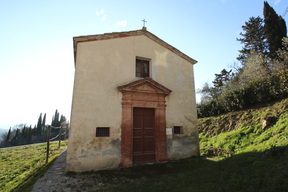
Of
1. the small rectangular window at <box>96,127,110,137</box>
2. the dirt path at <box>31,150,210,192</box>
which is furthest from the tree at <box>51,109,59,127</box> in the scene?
the small rectangular window at <box>96,127,110,137</box>

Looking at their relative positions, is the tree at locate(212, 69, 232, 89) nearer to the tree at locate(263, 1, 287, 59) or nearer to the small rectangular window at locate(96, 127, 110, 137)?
the tree at locate(263, 1, 287, 59)

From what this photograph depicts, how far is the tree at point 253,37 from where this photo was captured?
68.1 feet

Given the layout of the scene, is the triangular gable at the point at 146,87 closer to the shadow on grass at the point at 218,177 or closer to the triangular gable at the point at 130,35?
the triangular gable at the point at 130,35

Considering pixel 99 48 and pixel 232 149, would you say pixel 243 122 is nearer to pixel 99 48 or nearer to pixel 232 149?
pixel 232 149

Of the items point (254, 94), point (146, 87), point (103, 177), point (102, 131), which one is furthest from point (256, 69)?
point (103, 177)

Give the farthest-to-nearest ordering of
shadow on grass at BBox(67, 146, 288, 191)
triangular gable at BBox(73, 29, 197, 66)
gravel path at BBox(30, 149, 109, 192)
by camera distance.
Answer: triangular gable at BBox(73, 29, 197, 66) → gravel path at BBox(30, 149, 109, 192) → shadow on grass at BBox(67, 146, 288, 191)

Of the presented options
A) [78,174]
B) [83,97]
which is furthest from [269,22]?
[78,174]

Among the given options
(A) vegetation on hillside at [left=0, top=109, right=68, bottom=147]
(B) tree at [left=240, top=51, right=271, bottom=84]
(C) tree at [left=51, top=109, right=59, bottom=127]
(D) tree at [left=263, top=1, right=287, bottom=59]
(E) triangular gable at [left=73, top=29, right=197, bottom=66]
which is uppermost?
(D) tree at [left=263, top=1, right=287, bottom=59]

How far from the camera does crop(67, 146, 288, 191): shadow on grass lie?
151 inches

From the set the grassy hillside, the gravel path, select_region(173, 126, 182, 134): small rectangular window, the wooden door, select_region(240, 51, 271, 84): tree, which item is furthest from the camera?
select_region(240, 51, 271, 84): tree

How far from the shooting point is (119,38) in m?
7.68

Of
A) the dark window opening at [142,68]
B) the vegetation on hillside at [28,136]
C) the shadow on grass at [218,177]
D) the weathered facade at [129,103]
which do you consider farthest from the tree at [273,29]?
the vegetation on hillside at [28,136]

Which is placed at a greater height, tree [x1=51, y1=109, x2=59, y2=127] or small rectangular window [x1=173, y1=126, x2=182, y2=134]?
tree [x1=51, y1=109, x2=59, y2=127]

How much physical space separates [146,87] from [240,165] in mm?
4837
